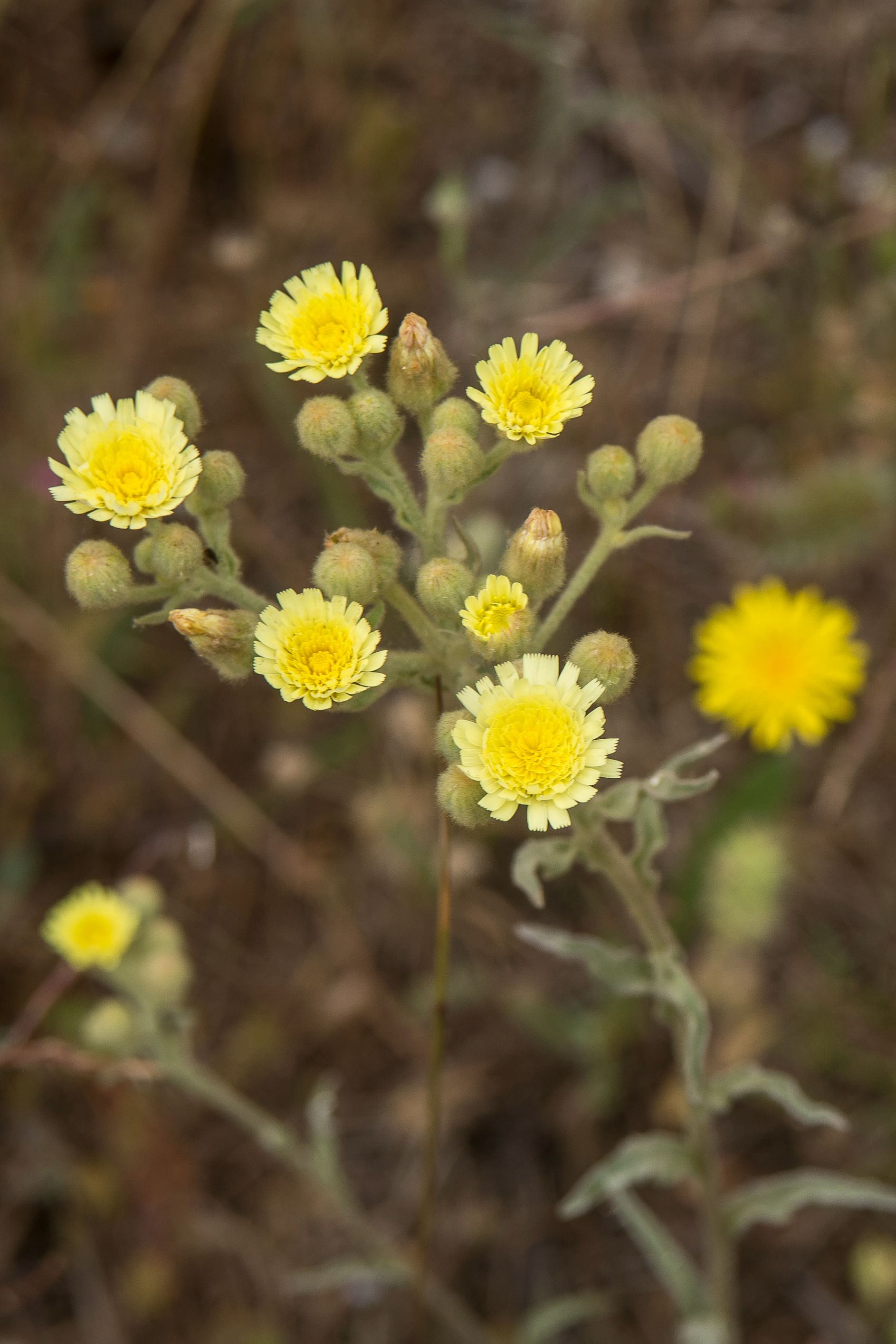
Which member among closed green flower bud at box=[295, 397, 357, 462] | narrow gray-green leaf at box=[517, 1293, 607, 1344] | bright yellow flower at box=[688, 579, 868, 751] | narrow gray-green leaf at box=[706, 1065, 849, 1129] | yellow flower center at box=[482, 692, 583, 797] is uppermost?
bright yellow flower at box=[688, 579, 868, 751]

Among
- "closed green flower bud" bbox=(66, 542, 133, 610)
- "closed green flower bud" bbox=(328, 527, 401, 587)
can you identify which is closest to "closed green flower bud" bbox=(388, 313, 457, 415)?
"closed green flower bud" bbox=(328, 527, 401, 587)

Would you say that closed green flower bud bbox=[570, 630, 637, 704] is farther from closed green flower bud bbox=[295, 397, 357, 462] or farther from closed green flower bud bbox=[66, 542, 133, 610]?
closed green flower bud bbox=[66, 542, 133, 610]

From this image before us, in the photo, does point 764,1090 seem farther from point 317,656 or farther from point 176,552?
point 176,552

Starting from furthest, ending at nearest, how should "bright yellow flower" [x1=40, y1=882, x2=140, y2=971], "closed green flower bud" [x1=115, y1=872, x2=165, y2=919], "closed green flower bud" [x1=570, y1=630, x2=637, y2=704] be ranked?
"closed green flower bud" [x1=115, y1=872, x2=165, y2=919] → "bright yellow flower" [x1=40, y1=882, x2=140, y2=971] → "closed green flower bud" [x1=570, y1=630, x2=637, y2=704]

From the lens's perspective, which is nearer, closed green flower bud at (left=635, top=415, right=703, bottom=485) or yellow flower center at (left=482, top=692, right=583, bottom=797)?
yellow flower center at (left=482, top=692, right=583, bottom=797)

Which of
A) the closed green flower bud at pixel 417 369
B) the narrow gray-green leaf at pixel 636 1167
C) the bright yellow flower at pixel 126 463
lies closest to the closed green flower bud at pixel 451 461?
the closed green flower bud at pixel 417 369

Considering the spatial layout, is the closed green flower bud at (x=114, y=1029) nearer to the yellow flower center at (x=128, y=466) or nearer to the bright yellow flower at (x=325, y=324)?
the yellow flower center at (x=128, y=466)

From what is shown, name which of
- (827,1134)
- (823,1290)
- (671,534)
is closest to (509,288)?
(671,534)
